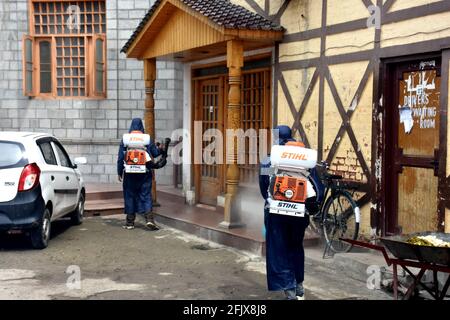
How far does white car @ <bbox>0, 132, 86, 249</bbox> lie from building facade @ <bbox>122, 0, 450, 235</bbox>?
255 centimetres

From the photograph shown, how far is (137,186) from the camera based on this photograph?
10266mm

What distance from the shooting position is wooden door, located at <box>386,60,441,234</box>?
290 inches

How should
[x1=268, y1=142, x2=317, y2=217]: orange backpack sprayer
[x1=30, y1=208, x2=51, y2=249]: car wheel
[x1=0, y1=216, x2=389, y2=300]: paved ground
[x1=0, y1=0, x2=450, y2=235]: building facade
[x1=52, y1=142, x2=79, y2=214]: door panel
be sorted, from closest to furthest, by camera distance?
[x1=268, y1=142, x2=317, y2=217]: orange backpack sprayer, [x1=0, y1=216, x2=389, y2=300]: paved ground, [x1=0, y1=0, x2=450, y2=235]: building facade, [x1=30, y1=208, x2=51, y2=249]: car wheel, [x1=52, y1=142, x2=79, y2=214]: door panel

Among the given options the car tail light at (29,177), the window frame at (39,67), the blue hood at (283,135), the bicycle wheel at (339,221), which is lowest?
the bicycle wheel at (339,221)

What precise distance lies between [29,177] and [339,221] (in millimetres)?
4102

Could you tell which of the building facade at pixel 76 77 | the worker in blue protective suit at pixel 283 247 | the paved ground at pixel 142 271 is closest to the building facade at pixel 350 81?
the paved ground at pixel 142 271

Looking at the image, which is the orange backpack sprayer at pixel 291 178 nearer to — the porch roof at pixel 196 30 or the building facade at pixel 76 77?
the porch roof at pixel 196 30

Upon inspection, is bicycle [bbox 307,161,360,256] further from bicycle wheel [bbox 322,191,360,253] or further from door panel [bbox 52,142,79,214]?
door panel [bbox 52,142,79,214]

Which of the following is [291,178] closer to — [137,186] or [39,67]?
[137,186]

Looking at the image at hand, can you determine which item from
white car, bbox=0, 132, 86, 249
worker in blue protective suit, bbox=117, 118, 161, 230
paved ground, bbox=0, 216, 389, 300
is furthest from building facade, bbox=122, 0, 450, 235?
white car, bbox=0, 132, 86, 249

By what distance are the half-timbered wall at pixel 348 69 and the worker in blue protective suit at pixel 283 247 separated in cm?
194

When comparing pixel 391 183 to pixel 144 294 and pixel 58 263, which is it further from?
pixel 58 263

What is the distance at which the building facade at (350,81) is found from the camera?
7383 millimetres

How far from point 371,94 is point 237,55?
212 cm
